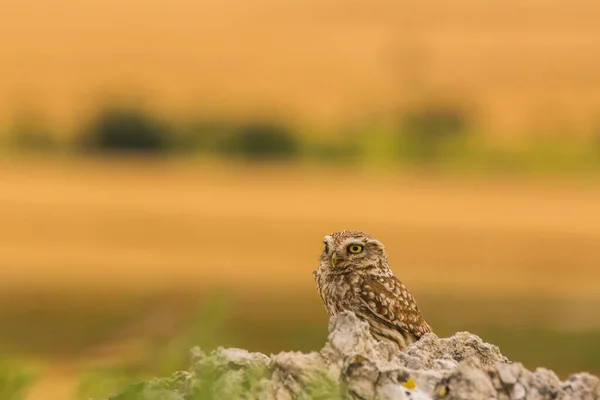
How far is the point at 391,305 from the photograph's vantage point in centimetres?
740

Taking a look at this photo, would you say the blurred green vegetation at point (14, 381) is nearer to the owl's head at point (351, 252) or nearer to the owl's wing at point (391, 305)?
the owl's wing at point (391, 305)

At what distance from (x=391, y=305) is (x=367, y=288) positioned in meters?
0.26

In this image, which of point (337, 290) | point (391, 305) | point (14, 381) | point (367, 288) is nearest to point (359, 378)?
point (14, 381)

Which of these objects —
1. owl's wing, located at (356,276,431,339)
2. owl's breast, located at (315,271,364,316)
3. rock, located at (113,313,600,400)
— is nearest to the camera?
rock, located at (113,313,600,400)

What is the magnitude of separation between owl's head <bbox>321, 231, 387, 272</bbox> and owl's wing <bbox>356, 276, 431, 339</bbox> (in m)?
0.17

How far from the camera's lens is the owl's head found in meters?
7.71

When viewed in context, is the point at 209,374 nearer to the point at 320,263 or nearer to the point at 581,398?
the point at 581,398

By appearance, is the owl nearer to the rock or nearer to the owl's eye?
the owl's eye

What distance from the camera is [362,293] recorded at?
7.52 metres

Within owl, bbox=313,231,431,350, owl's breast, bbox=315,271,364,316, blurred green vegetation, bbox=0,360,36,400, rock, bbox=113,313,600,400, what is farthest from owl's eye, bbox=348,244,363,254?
blurred green vegetation, bbox=0,360,36,400

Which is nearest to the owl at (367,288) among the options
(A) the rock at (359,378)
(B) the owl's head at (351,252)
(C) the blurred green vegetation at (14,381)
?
(B) the owl's head at (351,252)

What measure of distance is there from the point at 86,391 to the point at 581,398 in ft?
6.09

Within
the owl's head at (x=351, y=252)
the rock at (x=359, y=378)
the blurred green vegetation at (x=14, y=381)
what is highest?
the blurred green vegetation at (x=14, y=381)

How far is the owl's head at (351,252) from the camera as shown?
7.71 metres
